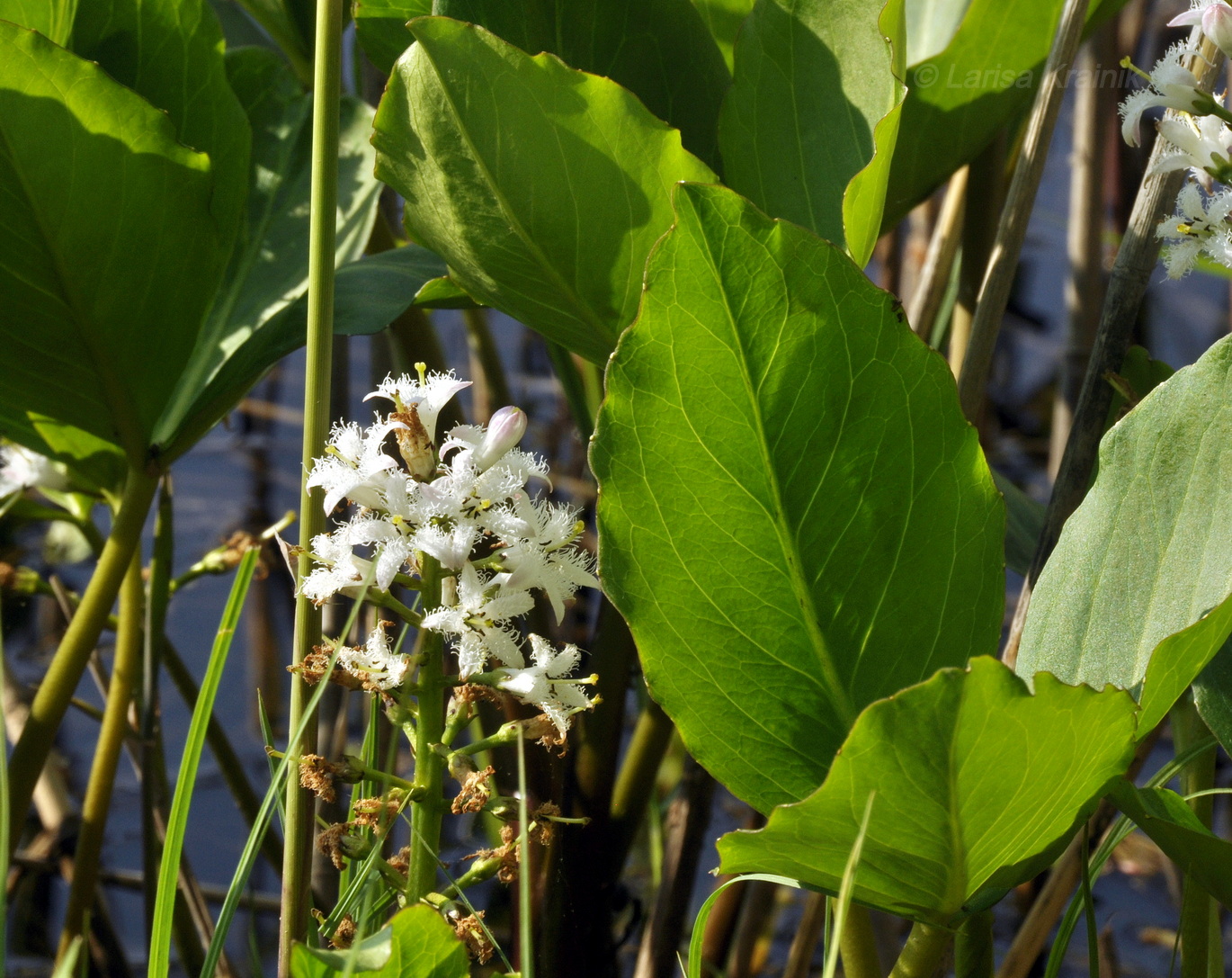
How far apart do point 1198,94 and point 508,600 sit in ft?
1.16

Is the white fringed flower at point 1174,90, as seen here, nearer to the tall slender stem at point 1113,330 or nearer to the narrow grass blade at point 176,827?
the tall slender stem at point 1113,330

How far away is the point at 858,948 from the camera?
521 mm

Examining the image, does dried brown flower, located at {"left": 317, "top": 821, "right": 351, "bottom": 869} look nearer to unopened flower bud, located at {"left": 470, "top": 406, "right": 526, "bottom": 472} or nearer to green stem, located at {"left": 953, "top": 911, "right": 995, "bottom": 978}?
unopened flower bud, located at {"left": 470, "top": 406, "right": 526, "bottom": 472}

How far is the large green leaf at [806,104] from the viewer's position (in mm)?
561

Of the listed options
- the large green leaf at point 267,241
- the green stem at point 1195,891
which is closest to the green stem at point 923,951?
the green stem at point 1195,891

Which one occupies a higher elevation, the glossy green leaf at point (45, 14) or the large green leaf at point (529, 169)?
the glossy green leaf at point (45, 14)

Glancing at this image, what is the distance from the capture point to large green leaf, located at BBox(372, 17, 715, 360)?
1.56 feet

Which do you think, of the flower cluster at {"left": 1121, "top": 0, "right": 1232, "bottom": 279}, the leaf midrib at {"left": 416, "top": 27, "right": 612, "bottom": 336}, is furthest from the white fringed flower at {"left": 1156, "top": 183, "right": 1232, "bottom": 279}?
the leaf midrib at {"left": 416, "top": 27, "right": 612, "bottom": 336}

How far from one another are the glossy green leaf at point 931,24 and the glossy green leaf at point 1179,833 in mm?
515

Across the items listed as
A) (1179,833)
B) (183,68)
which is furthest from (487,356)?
(1179,833)

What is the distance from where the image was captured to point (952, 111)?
65cm

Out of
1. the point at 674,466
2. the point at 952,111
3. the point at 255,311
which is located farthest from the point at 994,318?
the point at 255,311

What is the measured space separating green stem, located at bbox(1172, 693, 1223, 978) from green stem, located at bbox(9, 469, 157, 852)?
0.57 metres

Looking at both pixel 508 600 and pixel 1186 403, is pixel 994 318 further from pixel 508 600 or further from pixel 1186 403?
pixel 508 600
